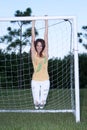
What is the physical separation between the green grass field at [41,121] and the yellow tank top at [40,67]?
0.90m

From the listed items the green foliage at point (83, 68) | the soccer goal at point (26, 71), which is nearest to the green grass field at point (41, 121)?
the soccer goal at point (26, 71)

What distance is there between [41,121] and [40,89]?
1.70 m

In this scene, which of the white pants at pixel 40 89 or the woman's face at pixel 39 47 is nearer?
the woman's face at pixel 39 47

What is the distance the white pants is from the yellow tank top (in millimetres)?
106

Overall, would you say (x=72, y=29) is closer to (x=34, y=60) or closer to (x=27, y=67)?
(x=34, y=60)

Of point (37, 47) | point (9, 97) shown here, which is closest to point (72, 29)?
point (37, 47)

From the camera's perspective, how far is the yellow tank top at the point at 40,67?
455 inches

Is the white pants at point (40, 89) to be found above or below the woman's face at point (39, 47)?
below

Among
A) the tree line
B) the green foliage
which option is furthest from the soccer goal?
the green foliage

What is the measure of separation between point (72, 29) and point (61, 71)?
120 inches

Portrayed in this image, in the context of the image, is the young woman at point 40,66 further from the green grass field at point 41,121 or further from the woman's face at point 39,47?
the green grass field at point 41,121

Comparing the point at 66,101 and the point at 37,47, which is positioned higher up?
the point at 37,47

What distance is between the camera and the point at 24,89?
→ 1435 cm

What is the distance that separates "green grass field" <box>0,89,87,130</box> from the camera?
8805 mm
